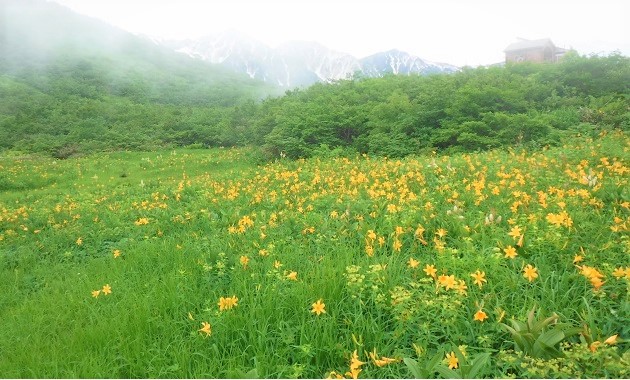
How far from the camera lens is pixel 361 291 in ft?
9.88

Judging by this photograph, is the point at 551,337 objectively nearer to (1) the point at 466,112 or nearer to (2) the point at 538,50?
(1) the point at 466,112

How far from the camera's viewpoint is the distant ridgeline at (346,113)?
12562 mm

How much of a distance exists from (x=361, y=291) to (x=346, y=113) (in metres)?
14.0

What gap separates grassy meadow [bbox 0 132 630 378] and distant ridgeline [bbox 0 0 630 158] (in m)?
7.29

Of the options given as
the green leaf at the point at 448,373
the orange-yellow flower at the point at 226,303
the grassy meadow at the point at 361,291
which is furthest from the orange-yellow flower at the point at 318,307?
the green leaf at the point at 448,373

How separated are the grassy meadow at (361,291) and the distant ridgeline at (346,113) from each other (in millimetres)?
7290

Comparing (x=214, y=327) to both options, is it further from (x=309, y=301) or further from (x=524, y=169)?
(x=524, y=169)

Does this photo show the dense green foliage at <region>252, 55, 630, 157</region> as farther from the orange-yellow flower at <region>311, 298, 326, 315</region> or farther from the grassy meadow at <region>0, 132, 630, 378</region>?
the orange-yellow flower at <region>311, 298, 326, 315</region>

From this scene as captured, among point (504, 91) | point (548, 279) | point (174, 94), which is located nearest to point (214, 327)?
point (548, 279)

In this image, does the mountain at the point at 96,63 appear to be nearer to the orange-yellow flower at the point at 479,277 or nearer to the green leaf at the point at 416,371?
the orange-yellow flower at the point at 479,277

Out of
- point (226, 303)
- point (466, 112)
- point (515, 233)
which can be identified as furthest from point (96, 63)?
point (515, 233)

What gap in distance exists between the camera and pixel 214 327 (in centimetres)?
297

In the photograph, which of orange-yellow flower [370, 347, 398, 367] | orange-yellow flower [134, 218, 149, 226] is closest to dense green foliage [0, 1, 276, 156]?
orange-yellow flower [134, 218, 149, 226]

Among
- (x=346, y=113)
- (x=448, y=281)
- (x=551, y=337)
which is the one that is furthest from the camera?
(x=346, y=113)
